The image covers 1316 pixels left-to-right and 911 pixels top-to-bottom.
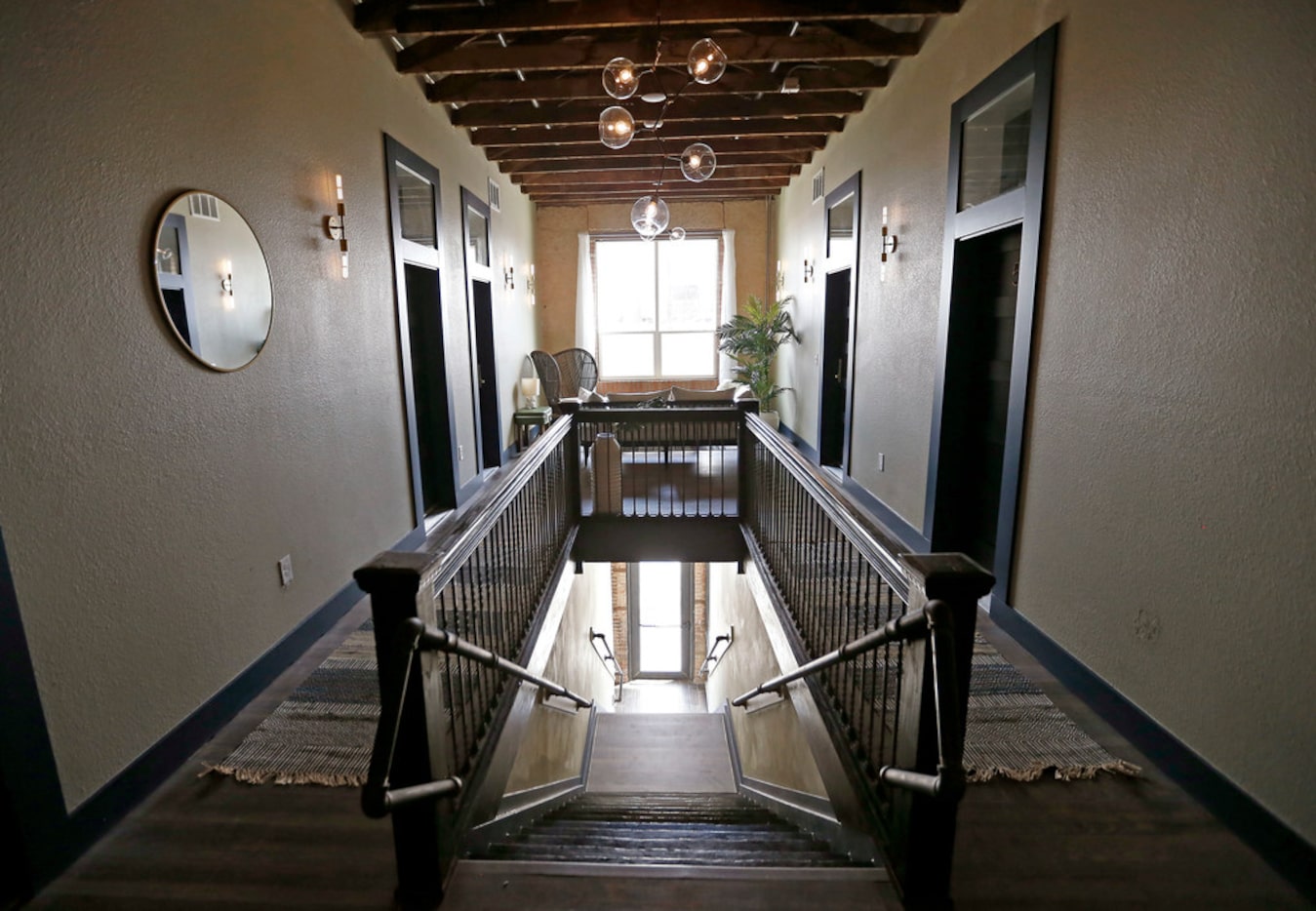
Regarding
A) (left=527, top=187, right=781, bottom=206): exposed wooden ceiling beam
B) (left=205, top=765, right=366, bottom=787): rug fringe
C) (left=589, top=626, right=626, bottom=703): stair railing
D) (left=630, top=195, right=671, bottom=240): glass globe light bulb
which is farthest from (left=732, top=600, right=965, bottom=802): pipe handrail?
(left=527, top=187, right=781, bottom=206): exposed wooden ceiling beam

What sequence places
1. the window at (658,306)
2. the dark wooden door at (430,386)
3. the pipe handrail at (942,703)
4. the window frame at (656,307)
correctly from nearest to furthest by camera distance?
the pipe handrail at (942,703) < the dark wooden door at (430,386) < the window frame at (656,307) < the window at (658,306)

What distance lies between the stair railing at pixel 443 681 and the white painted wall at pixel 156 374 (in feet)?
2.65

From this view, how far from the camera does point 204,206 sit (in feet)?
8.25

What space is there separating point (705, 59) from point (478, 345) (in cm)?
Answer: 445

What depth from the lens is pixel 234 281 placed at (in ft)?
8.81

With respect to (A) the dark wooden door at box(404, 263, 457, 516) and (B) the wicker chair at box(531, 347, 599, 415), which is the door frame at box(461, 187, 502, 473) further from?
(B) the wicker chair at box(531, 347, 599, 415)

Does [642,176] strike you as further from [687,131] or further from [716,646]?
[716,646]

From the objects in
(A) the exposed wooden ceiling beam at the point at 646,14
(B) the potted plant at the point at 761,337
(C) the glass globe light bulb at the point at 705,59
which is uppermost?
(A) the exposed wooden ceiling beam at the point at 646,14

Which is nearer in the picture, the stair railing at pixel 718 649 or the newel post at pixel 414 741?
the newel post at pixel 414 741

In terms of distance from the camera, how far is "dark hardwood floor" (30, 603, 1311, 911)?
176cm

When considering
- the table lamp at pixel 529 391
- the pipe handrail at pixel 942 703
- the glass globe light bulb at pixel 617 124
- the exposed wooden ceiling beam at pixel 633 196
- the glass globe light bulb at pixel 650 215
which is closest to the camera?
the pipe handrail at pixel 942 703

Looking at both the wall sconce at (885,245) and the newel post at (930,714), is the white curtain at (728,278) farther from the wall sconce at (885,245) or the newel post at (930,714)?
the newel post at (930,714)

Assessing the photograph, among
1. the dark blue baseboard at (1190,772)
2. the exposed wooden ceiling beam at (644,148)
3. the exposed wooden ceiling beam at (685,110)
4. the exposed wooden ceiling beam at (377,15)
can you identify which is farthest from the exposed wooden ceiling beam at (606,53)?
the dark blue baseboard at (1190,772)

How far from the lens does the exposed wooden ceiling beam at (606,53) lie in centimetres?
412
